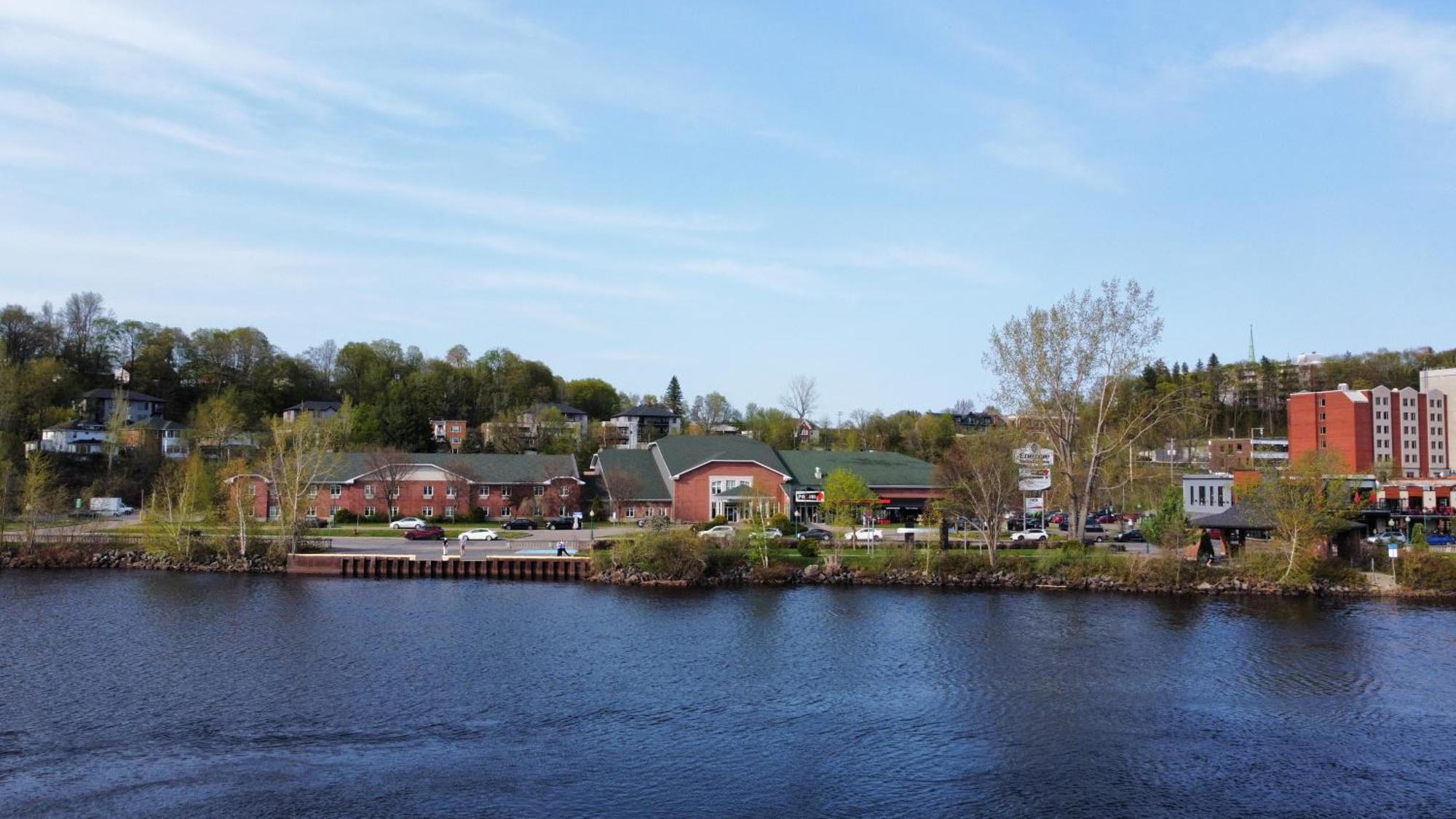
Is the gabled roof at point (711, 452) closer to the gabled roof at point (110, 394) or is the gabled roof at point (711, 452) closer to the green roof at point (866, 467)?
the green roof at point (866, 467)

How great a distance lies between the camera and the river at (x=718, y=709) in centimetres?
1850

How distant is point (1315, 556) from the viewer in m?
41.0

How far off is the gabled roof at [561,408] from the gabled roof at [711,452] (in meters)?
37.5

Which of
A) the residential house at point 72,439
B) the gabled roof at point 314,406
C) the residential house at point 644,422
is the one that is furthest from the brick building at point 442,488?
the residential house at point 644,422

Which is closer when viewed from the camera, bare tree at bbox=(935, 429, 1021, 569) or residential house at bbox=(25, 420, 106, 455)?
bare tree at bbox=(935, 429, 1021, 569)

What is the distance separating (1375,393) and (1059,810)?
324 ft

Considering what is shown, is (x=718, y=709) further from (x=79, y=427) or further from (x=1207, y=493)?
(x=79, y=427)

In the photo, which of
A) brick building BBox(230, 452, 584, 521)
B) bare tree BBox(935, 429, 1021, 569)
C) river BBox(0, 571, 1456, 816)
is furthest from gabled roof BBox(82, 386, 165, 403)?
bare tree BBox(935, 429, 1021, 569)

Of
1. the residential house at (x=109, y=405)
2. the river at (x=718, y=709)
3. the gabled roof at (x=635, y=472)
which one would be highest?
the residential house at (x=109, y=405)

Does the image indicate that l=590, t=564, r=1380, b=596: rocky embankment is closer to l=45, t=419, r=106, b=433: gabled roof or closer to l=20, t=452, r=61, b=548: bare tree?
l=20, t=452, r=61, b=548: bare tree

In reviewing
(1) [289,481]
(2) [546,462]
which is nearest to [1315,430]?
(2) [546,462]

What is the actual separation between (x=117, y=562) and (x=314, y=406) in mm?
61478

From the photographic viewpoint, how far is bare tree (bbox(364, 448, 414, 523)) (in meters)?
63.7

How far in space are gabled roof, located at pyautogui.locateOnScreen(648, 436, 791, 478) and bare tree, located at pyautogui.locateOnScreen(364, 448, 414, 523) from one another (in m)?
17.2
